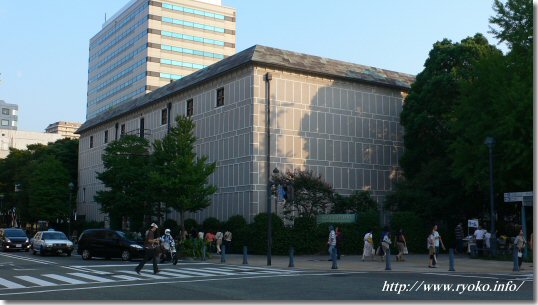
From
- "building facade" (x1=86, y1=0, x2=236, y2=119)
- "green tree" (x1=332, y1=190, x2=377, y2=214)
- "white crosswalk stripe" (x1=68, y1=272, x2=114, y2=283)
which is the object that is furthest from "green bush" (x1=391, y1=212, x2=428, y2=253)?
"building facade" (x1=86, y1=0, x2=236, y2=119)

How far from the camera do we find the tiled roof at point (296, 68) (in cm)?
4266

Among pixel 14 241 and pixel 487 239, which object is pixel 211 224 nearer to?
pixel 14 241

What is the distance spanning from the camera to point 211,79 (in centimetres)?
4638

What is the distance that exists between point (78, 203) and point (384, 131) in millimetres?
41902

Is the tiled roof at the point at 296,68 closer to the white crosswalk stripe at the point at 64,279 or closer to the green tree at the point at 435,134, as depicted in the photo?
the green tree at the point at 435,134

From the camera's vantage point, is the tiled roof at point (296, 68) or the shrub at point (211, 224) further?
the tiled roof at point (296, 68)

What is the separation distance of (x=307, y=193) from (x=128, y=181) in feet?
52.0

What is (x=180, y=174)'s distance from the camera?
1473 inches

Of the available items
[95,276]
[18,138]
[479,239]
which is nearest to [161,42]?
Result: [18,138]

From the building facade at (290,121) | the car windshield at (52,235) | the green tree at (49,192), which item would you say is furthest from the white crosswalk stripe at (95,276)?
the green tree at (49,192)

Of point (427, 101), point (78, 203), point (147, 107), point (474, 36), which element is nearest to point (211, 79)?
point (147, 107)

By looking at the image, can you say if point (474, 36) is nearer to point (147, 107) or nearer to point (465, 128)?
point (465, 128)

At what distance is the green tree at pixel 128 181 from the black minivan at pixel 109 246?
11.6 meters

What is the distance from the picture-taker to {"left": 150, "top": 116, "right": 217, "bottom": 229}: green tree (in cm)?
3706
